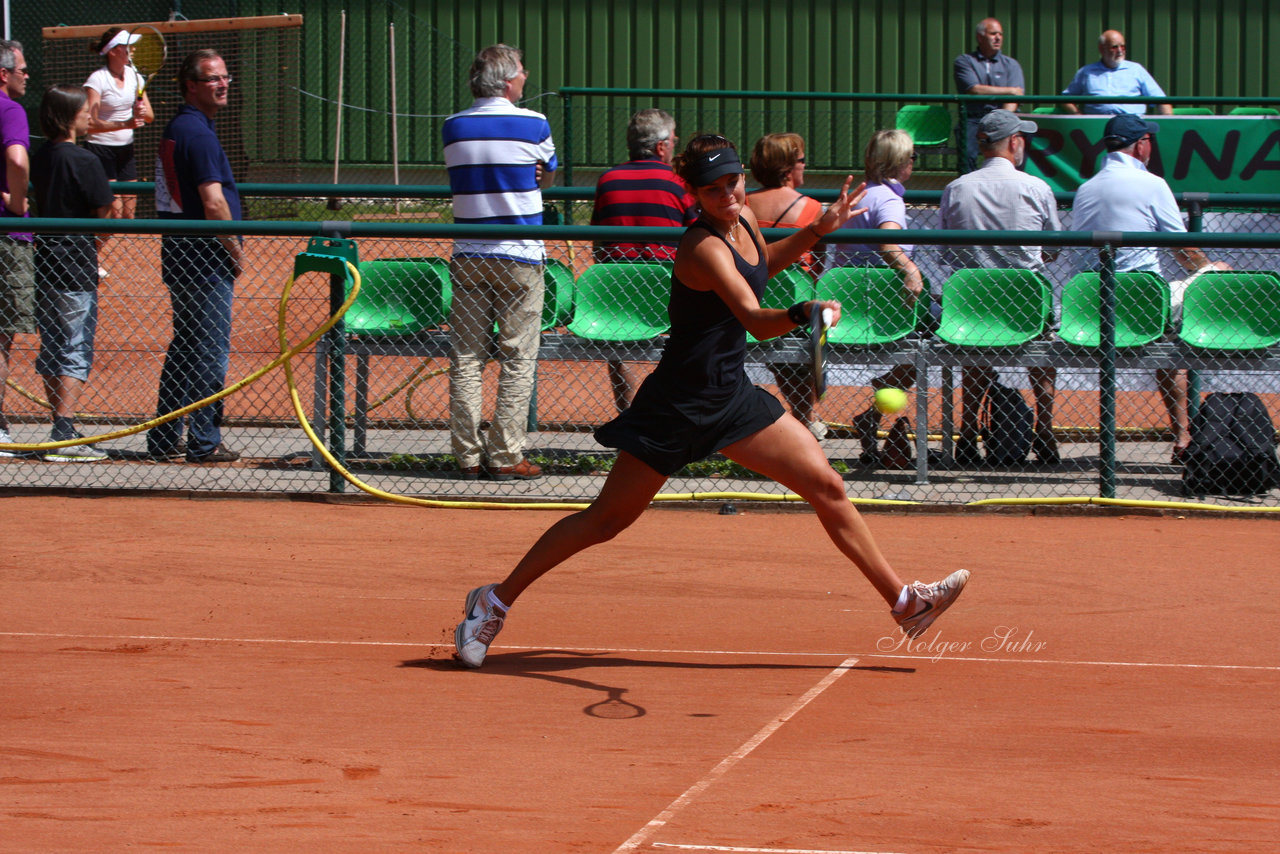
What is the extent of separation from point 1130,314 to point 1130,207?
75 cm

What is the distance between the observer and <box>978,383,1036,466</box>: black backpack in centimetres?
856

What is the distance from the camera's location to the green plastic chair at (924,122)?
13.3 metres

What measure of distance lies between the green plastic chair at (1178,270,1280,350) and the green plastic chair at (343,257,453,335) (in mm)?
4271

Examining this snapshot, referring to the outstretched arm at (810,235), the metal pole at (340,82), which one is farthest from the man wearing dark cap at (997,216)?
the metal pole at (340,82)

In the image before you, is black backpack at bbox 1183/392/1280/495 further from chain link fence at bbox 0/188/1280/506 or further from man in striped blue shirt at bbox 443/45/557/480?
man in striped blue shirt at bbox 443/45/557/480

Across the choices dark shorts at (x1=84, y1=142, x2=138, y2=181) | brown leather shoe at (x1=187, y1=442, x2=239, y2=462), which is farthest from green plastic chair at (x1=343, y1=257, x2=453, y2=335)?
dark shorts at (x1=84, y1=142, x2=138, y2=181)

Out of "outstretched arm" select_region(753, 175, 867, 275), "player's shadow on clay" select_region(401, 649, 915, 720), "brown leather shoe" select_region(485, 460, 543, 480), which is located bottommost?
"player's shadow on clay" select_region(401, 649, 915, 720)

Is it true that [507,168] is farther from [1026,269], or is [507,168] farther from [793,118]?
[793,118]

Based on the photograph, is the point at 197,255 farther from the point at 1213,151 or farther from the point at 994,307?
the point at 1213,151

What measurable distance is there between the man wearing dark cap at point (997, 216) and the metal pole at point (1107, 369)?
1.29 ft

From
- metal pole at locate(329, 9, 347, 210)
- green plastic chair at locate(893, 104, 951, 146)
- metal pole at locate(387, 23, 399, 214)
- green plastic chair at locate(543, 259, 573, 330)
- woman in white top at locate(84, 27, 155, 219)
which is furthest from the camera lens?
metal pole at locate(387, 23, 399, 214)

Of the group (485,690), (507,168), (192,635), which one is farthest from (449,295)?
(485,690)

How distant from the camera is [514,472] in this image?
846cm

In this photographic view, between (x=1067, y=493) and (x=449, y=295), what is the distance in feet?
12.3
